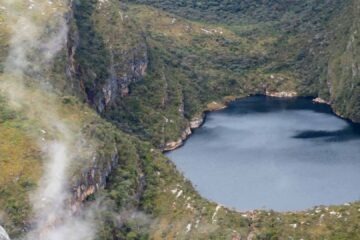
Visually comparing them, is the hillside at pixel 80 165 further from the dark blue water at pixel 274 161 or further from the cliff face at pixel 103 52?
the dark blue water at pixel 274 161

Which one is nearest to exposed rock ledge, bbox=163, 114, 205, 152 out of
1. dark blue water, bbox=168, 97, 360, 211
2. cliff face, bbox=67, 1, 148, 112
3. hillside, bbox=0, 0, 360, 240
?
hillside, bbox=0, 0, 360, 240

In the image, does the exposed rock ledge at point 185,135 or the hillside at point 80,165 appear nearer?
the hillside at point 80,165

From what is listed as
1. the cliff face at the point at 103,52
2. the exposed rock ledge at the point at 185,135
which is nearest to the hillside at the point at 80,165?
the cliff face at the point at 103,52

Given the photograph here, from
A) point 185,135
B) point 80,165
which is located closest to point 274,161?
point 185,135

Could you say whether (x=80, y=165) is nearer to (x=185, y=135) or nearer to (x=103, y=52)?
(x=103, y=52)

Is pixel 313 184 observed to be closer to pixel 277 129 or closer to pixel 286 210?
pixel 286 210

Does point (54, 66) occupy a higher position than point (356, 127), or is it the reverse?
point (54, 66)

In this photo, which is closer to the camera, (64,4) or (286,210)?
(286,210)

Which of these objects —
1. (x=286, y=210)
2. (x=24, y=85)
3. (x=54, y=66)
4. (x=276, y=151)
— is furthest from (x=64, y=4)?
(x=286, y=210)
